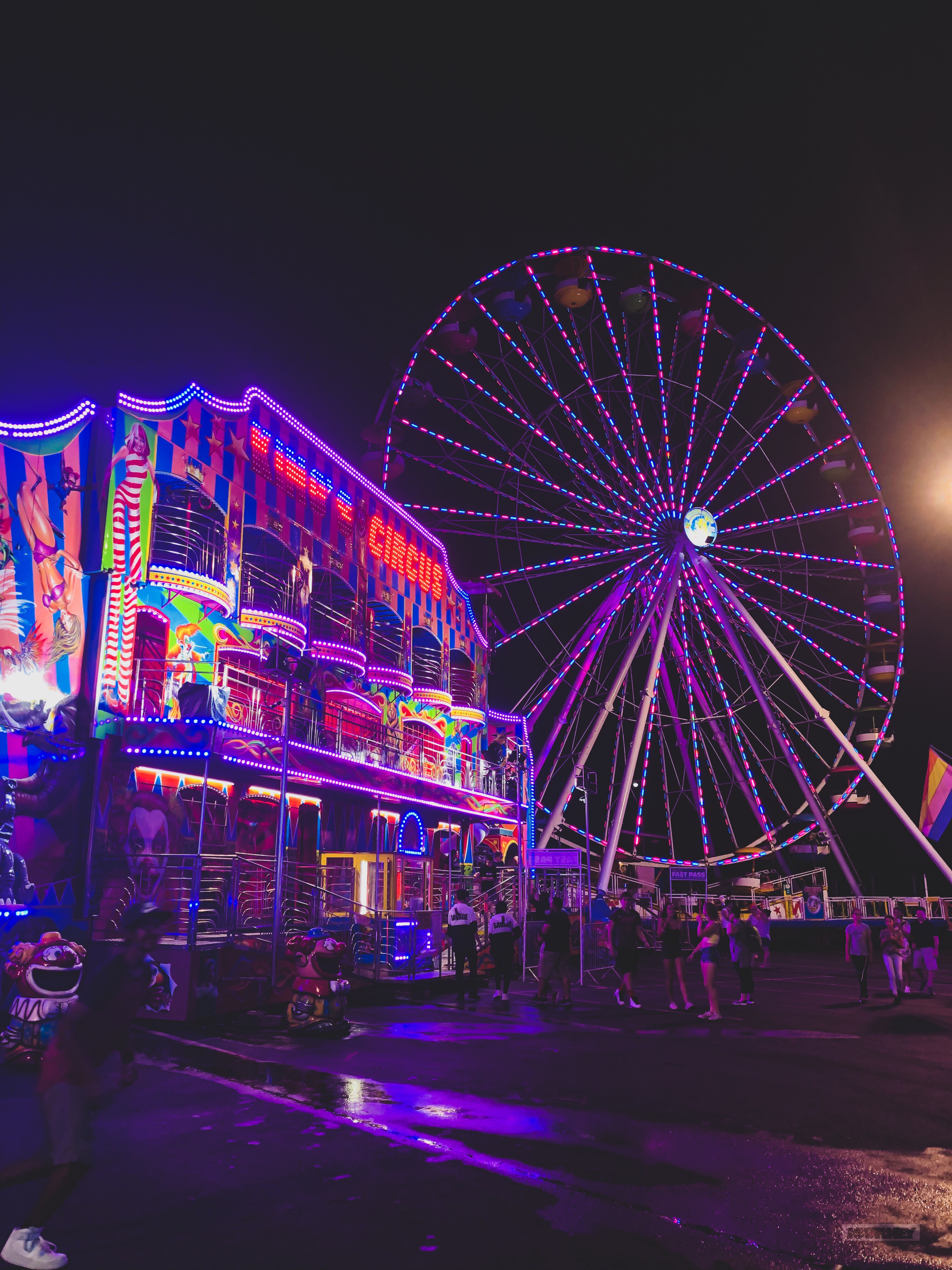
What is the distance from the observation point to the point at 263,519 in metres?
20.6

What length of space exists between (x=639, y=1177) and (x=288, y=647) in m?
15.3

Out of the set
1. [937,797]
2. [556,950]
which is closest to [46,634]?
[556,950]

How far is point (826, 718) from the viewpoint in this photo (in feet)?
97.2

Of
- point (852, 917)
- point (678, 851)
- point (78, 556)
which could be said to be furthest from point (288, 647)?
point (678, 851)

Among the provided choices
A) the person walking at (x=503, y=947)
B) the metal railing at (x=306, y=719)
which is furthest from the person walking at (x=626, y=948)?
the metal railing at (x=306, y=719)

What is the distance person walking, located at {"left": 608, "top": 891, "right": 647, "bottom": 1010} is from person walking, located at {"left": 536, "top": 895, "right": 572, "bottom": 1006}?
80 cm

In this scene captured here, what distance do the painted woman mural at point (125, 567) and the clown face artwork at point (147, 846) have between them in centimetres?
188

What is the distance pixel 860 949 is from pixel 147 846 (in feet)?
42.4

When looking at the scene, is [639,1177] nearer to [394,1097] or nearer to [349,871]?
[394,1097]

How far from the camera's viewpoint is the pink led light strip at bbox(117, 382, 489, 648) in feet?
56.8

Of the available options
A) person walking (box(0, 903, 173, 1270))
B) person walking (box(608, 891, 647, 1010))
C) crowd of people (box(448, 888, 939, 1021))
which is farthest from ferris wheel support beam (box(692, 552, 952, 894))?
A: person walking (box(0, 903, 173, 1270))

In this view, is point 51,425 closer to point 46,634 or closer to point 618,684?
point 46,634

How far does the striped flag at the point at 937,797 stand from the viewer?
30.7 meters

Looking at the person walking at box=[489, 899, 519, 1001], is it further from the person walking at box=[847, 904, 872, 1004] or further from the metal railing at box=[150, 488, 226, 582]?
the metal railing at box=[150, 488, 226, 582]
